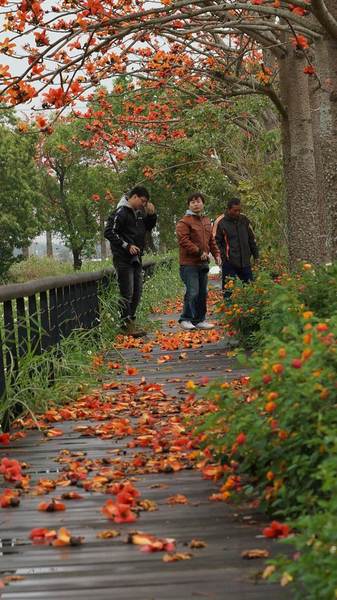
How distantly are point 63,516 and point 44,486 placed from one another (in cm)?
72

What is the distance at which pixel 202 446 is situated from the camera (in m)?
5.70

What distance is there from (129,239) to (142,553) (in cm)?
1053

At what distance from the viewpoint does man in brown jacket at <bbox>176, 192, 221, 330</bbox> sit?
1546cm

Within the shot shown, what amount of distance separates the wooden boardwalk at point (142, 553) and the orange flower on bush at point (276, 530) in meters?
0.05

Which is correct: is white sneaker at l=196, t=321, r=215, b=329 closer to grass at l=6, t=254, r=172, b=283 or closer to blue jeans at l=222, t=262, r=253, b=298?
blue jeans at l=222, t=262, r=253, b=298

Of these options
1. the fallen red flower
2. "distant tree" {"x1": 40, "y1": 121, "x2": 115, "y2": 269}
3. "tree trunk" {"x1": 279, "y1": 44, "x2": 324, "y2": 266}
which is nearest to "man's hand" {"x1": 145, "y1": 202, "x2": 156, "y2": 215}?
"tree trunk" {"x1": 279, "y1": 44, "x2": 324, "y2": 266}

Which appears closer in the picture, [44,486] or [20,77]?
[44,486]

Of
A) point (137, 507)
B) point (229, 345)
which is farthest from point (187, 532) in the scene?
point (229, 345)

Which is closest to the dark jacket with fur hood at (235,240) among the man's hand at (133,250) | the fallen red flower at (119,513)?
the man's hand at (133,250)

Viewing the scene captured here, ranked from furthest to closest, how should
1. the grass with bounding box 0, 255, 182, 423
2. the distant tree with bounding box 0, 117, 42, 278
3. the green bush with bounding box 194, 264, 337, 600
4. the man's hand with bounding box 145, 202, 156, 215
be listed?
1. the distant tree with bounding box 0, 117, 42, 278
2. the man's hand with bounding box 145, 202, 156, 215
3. the grass with bounding box 0, 255, 182, 423
4. the green bush with bounding box 194, 264, 337, 600

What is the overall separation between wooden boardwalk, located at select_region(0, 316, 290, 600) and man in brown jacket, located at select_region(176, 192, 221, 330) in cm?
889

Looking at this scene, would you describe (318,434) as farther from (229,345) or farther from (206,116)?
(206,116)

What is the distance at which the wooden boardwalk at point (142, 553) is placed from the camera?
168 inches

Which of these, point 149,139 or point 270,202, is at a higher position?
point 149,139
